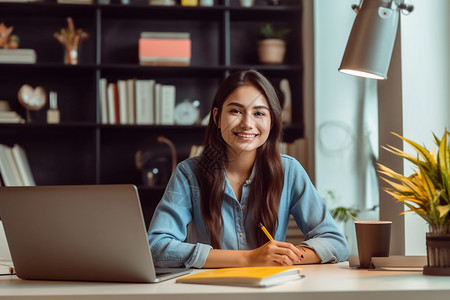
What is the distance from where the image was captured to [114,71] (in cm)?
356

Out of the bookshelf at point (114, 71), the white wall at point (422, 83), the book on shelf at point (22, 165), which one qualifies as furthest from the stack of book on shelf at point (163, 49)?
the white wall at point (422, 83)

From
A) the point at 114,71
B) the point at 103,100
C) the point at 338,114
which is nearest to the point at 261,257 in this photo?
the point at 338,114

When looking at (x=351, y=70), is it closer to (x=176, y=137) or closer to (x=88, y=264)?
(x=88, y=264)

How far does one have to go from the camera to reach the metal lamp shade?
4.58ft

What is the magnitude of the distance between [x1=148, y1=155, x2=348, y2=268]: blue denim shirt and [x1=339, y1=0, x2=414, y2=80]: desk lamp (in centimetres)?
48

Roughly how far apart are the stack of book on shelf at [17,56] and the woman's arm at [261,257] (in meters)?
2.34

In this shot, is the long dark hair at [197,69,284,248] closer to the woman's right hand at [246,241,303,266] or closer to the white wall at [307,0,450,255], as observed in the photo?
the woman's right hand at [246,241,303,266]

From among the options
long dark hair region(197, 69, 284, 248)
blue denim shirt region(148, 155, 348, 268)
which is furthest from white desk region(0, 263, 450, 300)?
long dark hair region(197, 69, 284, 248)

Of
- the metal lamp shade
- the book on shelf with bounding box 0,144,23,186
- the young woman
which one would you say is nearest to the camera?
the metal lamp shade

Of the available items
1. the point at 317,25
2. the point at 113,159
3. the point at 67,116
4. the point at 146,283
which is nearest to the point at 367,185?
the point at 317,25

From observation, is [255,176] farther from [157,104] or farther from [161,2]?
[161,2]

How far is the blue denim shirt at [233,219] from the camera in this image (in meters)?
1.57

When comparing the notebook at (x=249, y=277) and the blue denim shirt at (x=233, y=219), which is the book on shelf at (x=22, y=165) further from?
the notebook at (x=249, y=277)

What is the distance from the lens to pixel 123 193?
107cm
